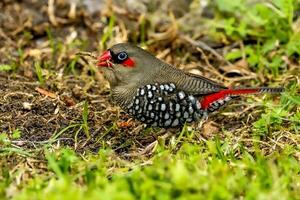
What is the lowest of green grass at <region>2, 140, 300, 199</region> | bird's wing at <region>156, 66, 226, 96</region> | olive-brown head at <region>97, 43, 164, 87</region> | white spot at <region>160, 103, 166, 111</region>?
green grass at <region>2, 140, 300, 199</region>

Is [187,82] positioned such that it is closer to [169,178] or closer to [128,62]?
[128,62]

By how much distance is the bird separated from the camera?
16.6 ft

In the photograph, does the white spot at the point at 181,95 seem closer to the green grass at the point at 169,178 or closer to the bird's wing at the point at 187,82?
the bird's wing at the point at 187,82

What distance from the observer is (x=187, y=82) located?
205 inches

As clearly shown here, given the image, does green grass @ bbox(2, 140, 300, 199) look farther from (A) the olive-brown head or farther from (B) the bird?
(A) the olive-brown head

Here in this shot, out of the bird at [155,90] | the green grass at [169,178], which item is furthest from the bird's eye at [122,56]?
the green grass at [169,178]

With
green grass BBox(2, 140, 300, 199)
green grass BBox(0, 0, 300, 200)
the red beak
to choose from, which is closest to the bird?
the red beak

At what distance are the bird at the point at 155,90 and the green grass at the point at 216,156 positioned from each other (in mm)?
161

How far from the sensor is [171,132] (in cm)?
538

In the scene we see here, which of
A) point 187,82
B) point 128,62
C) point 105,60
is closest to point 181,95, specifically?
point 187,82

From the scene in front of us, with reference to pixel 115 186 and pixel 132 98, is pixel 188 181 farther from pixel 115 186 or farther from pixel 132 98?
pixel 132 98

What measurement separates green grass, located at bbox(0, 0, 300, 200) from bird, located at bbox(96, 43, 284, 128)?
16 cm

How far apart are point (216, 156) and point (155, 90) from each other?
2.30ft

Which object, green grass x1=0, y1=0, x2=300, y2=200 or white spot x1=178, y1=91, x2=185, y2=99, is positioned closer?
green grass x1=0, y1=0, x2=300, y2=200
